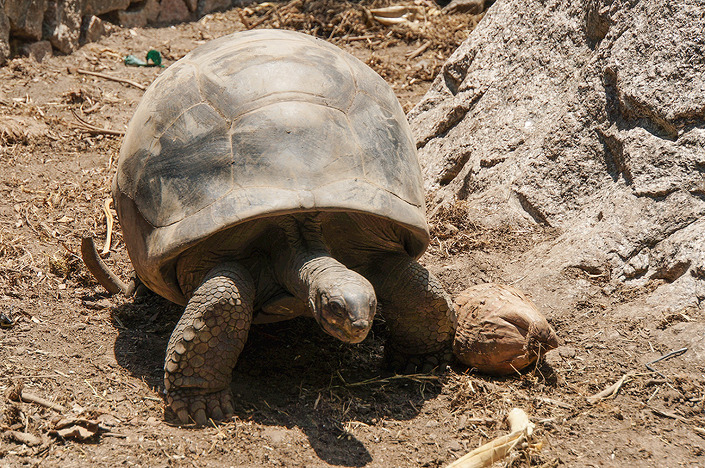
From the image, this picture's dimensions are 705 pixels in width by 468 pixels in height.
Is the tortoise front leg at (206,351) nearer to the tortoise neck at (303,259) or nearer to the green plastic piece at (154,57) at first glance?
the tortoise neck at (303,259)

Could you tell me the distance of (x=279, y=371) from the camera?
3.65m

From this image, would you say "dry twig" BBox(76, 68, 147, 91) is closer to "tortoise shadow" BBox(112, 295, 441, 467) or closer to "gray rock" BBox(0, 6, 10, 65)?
"gray rock" BBox(0, 6, 10, 65)

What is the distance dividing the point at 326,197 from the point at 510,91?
2.44 metres

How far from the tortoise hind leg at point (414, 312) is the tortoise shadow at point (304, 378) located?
0.50 ft

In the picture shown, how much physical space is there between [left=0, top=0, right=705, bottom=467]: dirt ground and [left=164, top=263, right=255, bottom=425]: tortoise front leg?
4.0 inches

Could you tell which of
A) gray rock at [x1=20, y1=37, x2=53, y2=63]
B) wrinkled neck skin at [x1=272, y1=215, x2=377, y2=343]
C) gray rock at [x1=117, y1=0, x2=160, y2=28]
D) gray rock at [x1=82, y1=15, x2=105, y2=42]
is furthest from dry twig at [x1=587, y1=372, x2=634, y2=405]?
gray rock at [x1=117, y1=0, x2=160, y2=28]

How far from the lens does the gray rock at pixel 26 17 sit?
6.74 metres

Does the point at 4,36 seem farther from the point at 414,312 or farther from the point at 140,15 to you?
the point at 414,312

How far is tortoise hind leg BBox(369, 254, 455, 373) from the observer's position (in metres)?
3.50

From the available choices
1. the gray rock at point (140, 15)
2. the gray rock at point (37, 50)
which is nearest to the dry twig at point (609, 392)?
the gray rock at point (37, 50)

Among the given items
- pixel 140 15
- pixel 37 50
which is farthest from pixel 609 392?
pixel 140 15

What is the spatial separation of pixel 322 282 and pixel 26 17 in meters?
5.43

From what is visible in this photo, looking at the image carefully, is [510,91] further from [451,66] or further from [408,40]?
[408,40]

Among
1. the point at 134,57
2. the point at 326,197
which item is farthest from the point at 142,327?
the point at 134,57
